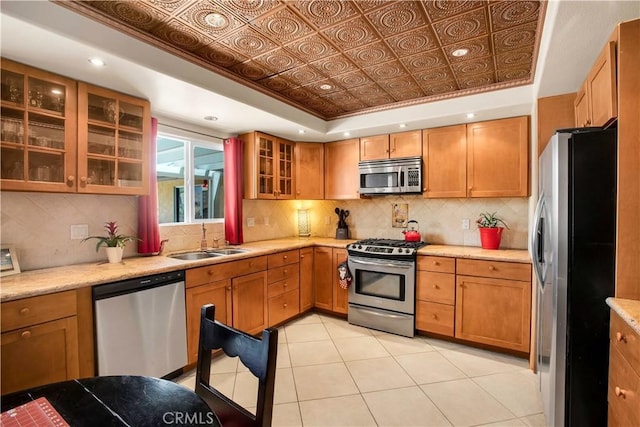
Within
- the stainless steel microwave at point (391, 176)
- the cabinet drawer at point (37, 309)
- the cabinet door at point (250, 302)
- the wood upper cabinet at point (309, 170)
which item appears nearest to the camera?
the cabinet drawer at point (37, 309)

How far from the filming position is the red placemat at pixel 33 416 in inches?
32.3

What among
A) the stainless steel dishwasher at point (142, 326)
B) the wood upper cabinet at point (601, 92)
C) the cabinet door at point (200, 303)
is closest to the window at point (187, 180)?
the cabinet door at point (200, 303)

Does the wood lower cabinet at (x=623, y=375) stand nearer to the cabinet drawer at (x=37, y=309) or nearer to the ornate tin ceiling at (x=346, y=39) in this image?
the ornate tin ceiling at (x=346, y=39)

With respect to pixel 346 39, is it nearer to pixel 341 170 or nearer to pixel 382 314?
pixel 341 170

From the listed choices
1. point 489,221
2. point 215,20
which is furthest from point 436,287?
point 215,20

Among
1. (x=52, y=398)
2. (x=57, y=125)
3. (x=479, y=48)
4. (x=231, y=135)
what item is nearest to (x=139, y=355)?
(x=52, y=398)

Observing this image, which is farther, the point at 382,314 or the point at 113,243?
the point at 382,314

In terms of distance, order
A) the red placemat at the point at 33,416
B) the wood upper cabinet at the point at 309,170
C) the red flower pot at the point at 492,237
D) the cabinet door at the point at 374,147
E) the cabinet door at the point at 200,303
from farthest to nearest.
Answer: the wood upper cabinet at the point at 309,170 → the cabinet door at the point at 374,147 → the red flower pot at the point at 492,237 → the cabinet door at the point at 200,303 → the red placemat at the point at 33,416

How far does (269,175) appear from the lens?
3717mm

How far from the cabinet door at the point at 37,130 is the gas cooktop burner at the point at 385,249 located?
2.53m

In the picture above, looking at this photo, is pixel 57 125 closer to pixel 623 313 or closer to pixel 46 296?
pixel 46 296

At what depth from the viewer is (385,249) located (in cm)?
327

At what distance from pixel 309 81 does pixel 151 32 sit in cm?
125

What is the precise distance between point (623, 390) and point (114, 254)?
10.0 feet
